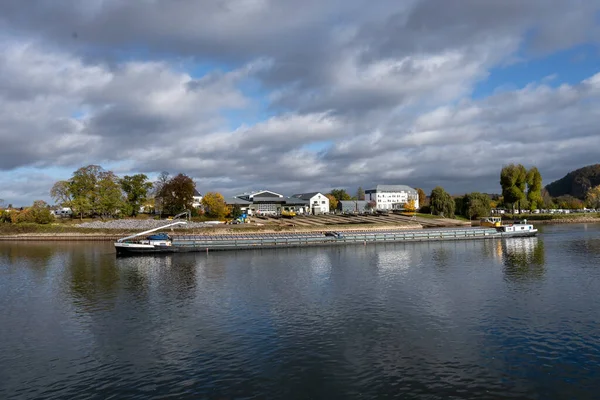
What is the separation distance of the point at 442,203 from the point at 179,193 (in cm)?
7337

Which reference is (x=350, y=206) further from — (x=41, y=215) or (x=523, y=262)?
(x=523, y=262)

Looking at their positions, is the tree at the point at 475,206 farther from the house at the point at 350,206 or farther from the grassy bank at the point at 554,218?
the house at the point at 350,206

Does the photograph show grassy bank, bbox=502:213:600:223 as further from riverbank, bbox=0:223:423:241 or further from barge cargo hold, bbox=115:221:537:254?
barge cargo hold, bbox=115:221:537:254

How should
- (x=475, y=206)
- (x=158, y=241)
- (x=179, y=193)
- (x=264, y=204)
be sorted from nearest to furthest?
(x=158, y=241) < (x=179, y=193) < (x=475, y=206) < (x=264, y=204)

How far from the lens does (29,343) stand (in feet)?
68.9

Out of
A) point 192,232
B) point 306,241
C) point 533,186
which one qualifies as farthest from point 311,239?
point 533,186

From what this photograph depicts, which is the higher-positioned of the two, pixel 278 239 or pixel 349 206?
pixel 349 206

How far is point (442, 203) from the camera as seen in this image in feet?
390

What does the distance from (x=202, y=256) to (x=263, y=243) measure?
470 inches

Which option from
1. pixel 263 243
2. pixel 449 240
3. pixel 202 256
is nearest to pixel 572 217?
pixel 449 240

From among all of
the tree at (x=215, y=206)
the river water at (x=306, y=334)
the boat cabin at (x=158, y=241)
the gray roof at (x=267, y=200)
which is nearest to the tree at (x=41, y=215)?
the tree at (x=215, y=206)

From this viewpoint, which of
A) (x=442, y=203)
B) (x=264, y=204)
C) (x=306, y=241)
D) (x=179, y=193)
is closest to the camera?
(x=306, y=241)

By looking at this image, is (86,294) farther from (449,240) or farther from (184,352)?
(449,240)

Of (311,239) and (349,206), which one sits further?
(349,206)
